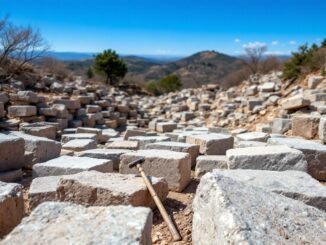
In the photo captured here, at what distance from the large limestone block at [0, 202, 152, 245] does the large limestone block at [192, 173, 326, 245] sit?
0.53 metres

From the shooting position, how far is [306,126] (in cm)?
786

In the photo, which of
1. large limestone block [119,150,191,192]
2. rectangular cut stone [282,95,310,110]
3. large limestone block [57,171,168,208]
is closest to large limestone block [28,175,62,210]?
large limestone block [57,171,168,208]

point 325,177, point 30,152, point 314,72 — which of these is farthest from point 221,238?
point 314,72

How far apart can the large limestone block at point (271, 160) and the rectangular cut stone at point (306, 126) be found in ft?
11.3

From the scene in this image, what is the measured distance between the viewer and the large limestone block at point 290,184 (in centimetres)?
337

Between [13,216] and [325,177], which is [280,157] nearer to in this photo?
[325,177]

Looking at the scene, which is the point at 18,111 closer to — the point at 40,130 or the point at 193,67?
the point at 40,130

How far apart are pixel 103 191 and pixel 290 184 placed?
1996 mm

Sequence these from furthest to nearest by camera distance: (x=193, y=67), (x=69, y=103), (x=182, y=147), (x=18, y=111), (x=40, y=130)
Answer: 1. (x=193, y=67)
2. (x=69, y=103)
3. (x=18, y=111)
4. (x=40, y=130)
5. (x=182, y=147)

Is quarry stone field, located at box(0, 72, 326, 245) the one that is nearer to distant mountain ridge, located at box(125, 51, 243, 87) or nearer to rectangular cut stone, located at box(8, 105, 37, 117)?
rectangular cut stone, located at box(8, 105, 37, 117)

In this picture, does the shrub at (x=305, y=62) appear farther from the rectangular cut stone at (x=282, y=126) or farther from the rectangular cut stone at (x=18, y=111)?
the rectangular cut stone at (x=18, y=111)

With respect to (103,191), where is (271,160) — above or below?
above

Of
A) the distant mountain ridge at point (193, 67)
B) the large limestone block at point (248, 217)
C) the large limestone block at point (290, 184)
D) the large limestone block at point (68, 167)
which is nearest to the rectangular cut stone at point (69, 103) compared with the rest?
the large limestone block at point (68, 167)

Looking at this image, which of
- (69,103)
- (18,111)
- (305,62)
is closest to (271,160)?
(18,111)
